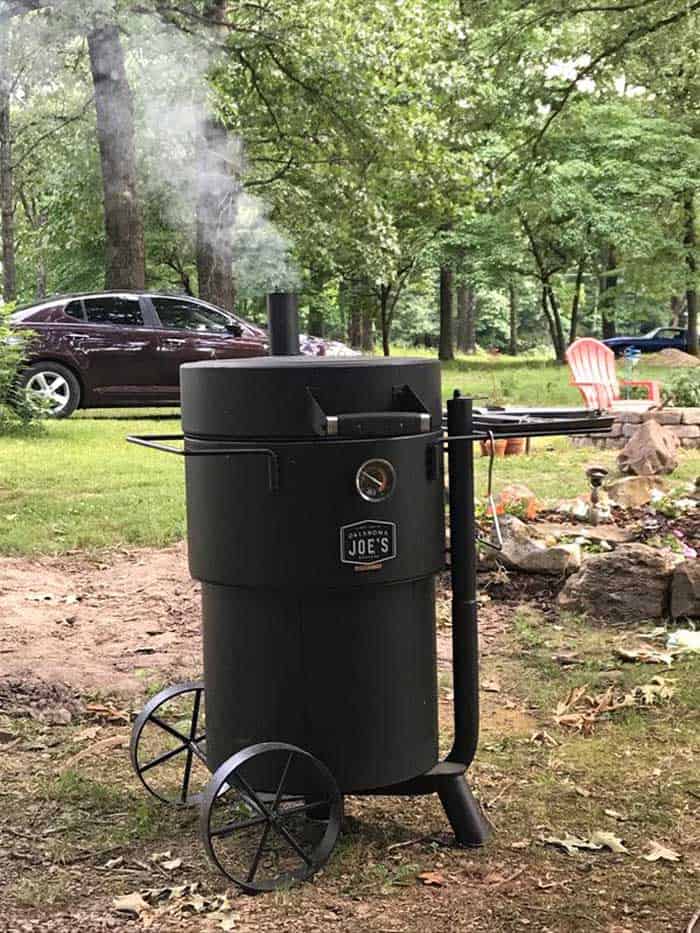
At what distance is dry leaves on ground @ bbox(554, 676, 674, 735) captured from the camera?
150 inches

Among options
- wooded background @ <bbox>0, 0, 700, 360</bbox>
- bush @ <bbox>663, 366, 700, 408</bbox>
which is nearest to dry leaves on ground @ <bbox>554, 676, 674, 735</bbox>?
wooded background @ <bbox>0, 0, 700, 360</bbox>

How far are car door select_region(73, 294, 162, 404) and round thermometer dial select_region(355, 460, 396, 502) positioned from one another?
9246 mm

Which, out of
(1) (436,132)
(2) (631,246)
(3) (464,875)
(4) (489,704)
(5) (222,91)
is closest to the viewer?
(3) (464,875)

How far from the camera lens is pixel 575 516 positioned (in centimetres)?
602

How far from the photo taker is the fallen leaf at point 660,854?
286 centimetres

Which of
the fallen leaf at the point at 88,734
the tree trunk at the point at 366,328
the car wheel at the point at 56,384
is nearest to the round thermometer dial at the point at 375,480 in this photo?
the fallen leaf at the point at 88,734

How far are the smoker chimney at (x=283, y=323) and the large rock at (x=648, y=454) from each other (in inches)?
226

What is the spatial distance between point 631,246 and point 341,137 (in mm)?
8468

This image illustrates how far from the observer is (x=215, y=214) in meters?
11.4

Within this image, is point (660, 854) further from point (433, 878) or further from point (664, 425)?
point (664, 425)

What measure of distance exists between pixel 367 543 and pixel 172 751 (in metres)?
1.02

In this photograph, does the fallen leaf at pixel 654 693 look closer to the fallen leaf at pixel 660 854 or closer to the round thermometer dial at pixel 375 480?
the fallen leaf at pixel 660 854

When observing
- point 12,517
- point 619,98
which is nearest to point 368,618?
point 12,517

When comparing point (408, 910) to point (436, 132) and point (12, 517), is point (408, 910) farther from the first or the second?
point (436, 132)
